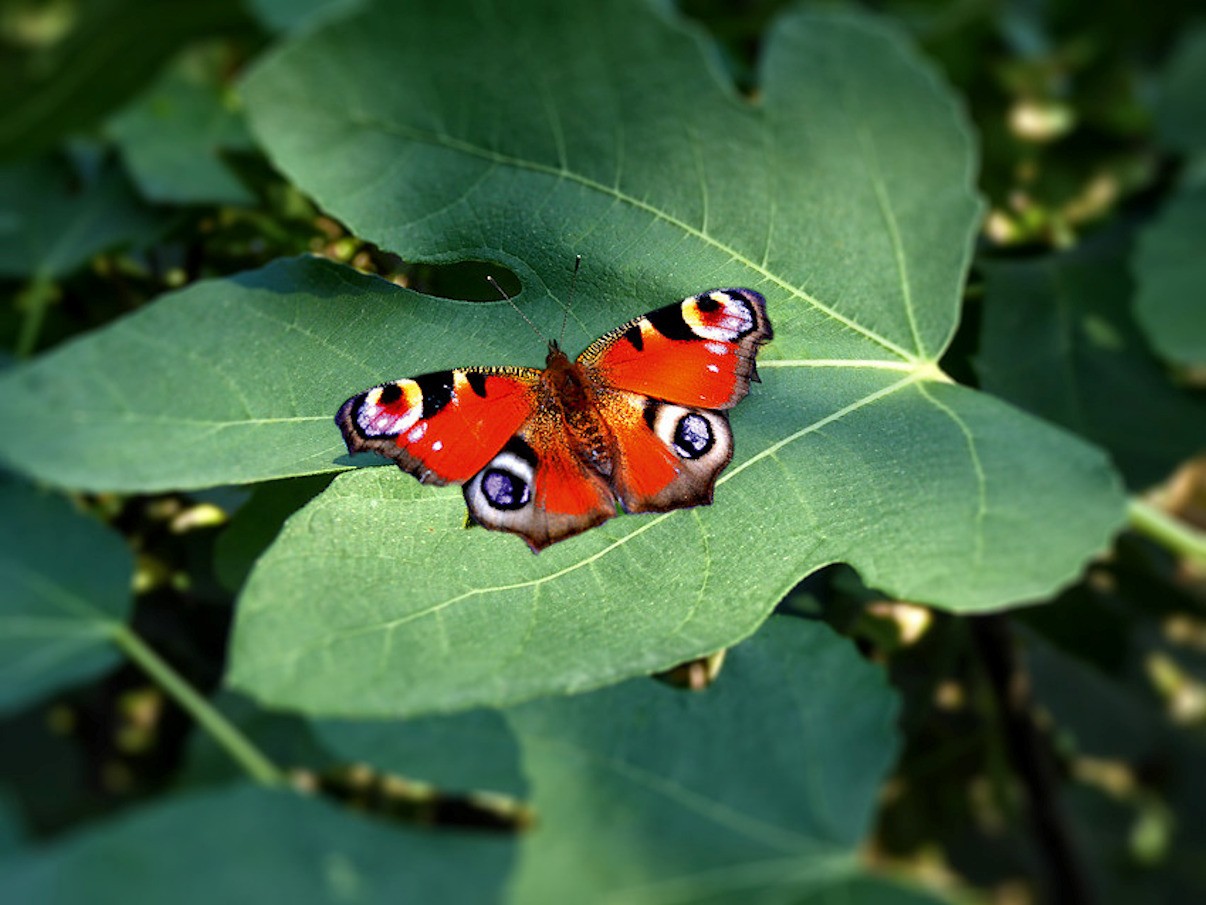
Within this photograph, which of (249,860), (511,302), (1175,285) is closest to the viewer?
(249,860)

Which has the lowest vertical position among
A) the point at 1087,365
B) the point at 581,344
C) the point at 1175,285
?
the point at 1087,365

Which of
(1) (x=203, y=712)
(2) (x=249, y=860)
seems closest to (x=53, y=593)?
(1) (x=203, y=712)

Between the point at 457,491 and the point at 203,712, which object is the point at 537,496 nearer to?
the point at 457,491

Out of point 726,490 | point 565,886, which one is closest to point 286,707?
point 565,886

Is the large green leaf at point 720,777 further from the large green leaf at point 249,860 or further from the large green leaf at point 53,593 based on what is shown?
the large green leaf at point 53,593

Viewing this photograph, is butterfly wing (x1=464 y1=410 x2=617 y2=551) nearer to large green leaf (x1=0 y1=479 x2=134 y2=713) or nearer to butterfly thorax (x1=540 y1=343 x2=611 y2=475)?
butterfly thorax (x1=540 y1=343 x2=611 y2=475)

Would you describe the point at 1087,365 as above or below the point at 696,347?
below

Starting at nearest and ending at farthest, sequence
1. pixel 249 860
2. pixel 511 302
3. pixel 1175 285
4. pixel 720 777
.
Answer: pixel 249 860 < pixel 720 777 < pixel 511 302 < pixel 1175 285

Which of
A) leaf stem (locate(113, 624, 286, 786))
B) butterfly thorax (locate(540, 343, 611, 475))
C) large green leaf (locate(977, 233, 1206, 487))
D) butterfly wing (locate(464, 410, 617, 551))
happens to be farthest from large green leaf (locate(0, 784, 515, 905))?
large green leaf (locate(977, 233, 1206, 487))
